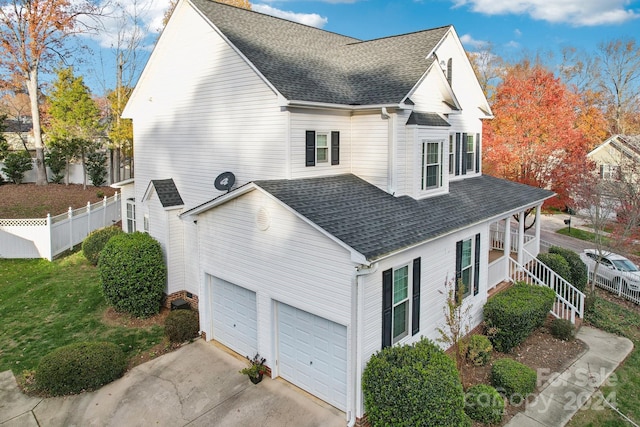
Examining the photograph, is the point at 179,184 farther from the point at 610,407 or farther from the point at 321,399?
the point at 610,407

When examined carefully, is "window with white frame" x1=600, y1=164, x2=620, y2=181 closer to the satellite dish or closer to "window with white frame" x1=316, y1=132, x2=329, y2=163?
"window with white frame" x1=316, y1=132, x2=329, y2=163

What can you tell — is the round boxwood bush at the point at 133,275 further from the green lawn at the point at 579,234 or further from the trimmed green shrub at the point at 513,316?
the green lawn at the point at 579,234

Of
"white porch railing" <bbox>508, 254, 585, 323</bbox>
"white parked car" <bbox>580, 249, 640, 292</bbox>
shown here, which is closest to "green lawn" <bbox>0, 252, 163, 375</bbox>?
"white porch railing" <bbox>508, 254, 585, 323</bbox>

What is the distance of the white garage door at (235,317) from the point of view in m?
11.5

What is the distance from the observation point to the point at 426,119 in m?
13.1

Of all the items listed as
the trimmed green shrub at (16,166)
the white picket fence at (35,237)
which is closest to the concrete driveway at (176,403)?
the white picket fence at (35,237)

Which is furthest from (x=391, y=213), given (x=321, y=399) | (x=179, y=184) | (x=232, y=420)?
(x=179, y=184)

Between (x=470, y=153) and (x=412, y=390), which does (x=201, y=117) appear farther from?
(x=470, y=153)

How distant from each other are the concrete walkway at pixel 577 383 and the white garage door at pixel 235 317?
253 inches

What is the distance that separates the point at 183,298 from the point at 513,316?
33.9 ft

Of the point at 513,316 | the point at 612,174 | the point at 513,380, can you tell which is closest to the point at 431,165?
the point at 513,316

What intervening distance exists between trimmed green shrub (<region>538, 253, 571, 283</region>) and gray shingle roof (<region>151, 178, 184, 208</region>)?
44.5ft

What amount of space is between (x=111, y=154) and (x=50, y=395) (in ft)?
Answer: 98.9

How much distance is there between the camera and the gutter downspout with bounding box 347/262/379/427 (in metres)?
8.55
